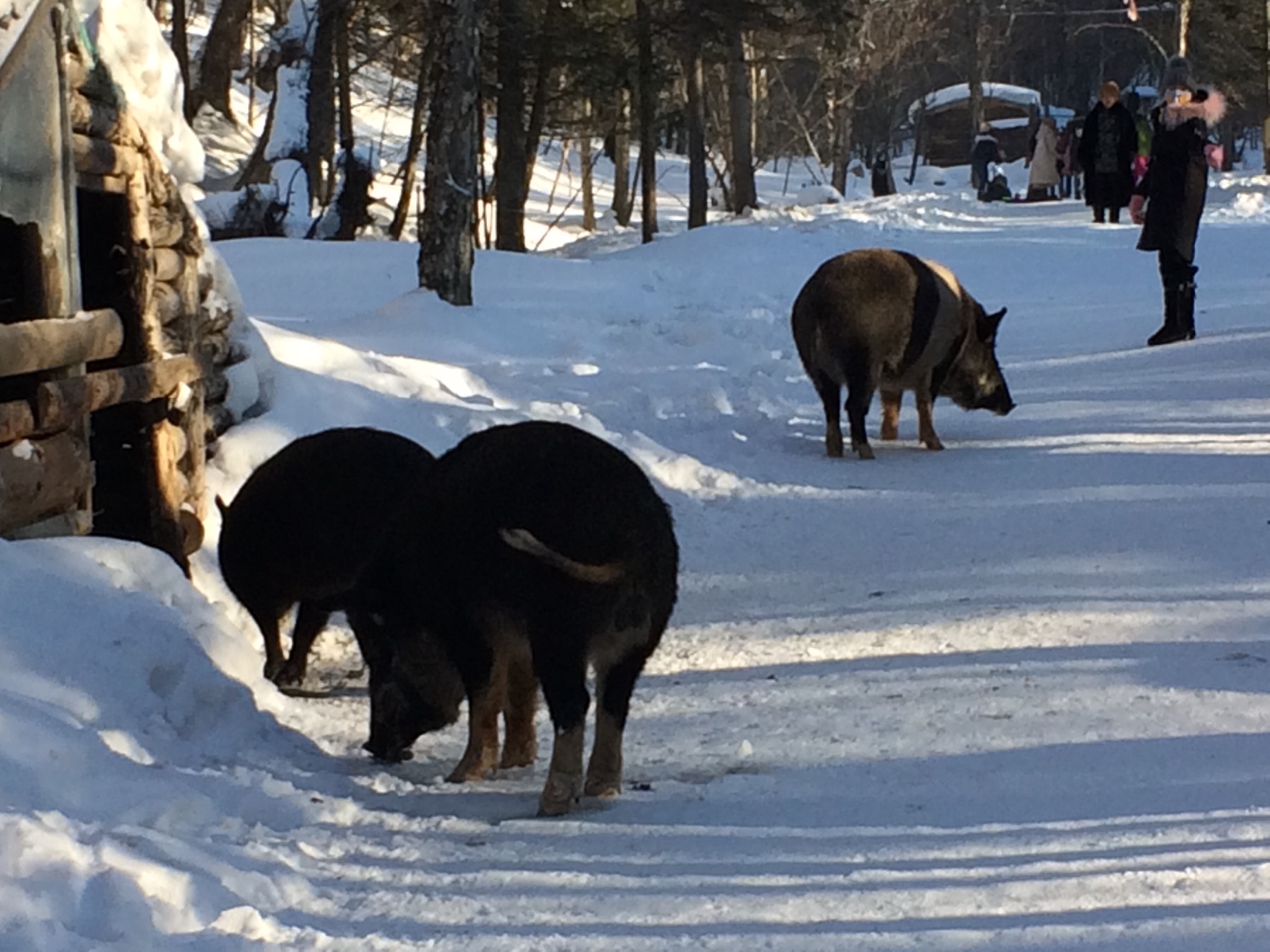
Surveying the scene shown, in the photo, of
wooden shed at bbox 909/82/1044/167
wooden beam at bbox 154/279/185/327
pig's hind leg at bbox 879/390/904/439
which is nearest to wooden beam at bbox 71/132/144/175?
wooden beam at bbox 154/279/185/327

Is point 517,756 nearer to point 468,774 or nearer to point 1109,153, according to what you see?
point 468,774

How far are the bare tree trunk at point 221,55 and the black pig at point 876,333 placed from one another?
23.0 meters

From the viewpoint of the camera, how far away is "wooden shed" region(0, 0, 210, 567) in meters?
5.76

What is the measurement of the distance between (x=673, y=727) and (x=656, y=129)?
2371cm

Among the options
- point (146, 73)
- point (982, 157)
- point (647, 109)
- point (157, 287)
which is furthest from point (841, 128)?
point (157, 287)

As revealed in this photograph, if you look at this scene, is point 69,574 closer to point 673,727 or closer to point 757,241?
point 673,727

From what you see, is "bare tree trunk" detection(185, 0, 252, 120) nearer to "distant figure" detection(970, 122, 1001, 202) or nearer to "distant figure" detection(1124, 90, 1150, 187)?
"distant figure" detection(1124, 90, 1150, 187)

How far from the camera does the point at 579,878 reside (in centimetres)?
411

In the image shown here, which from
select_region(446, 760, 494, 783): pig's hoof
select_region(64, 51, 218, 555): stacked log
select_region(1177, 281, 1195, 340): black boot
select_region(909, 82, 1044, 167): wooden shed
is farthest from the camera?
select_region(909, 82, 1044, 167): wooden shed

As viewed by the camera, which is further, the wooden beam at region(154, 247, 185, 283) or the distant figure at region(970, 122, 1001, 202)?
the distant figure at region(970, 122, 1001, 202)

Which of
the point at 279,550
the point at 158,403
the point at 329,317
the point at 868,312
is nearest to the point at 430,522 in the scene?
the point at 279,550

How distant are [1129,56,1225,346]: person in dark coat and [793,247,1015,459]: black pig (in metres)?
3.65

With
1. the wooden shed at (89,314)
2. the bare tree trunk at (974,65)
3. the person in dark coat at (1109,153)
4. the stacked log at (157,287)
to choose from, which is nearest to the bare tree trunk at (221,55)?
the person in dark coat at (1109,153)

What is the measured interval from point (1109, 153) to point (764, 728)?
22802 mm
